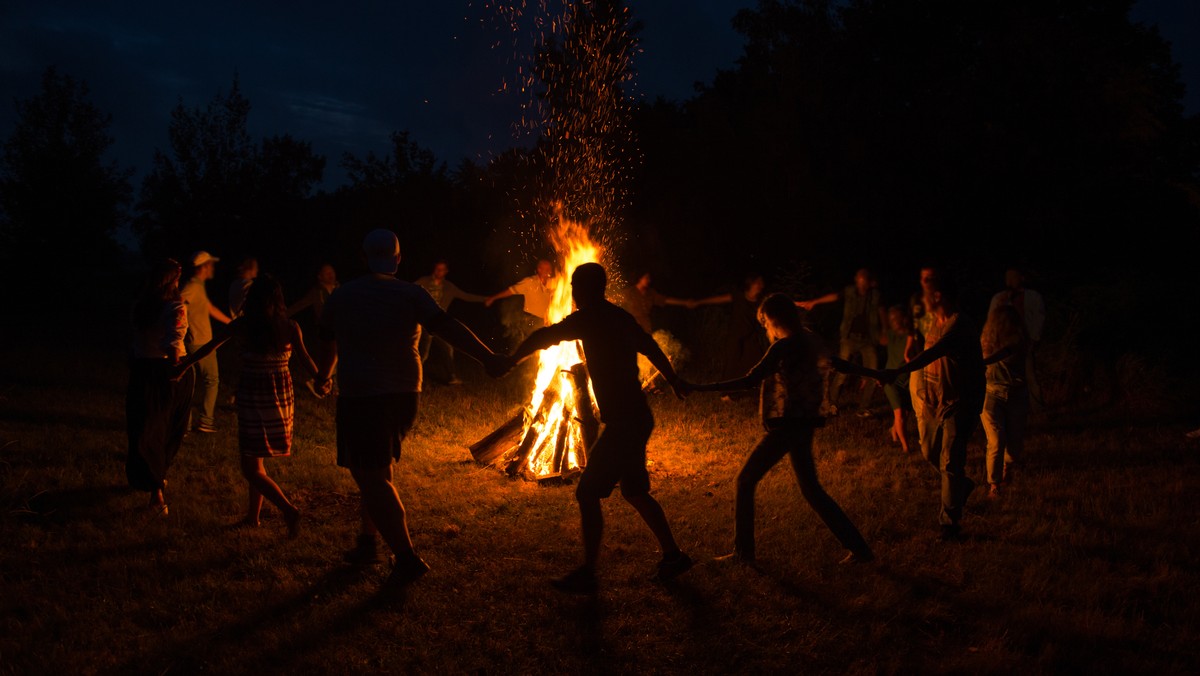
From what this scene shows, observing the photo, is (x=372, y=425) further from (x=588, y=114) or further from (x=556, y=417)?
(x=588, y=114)

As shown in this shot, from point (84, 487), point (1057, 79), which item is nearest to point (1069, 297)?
point (1057, 79)

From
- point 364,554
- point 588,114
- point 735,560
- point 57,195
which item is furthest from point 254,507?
point 57,195

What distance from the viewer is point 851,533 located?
5348 mm

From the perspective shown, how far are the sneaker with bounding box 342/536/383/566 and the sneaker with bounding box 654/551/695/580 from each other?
1.86 metres

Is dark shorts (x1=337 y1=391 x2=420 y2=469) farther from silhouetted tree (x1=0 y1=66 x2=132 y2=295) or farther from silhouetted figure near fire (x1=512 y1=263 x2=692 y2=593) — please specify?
silhouetted tree (x1=0 y1=66 x2=132 y2=295)

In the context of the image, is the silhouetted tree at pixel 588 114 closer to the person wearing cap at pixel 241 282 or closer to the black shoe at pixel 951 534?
the person wearing cap at pixel 241 282

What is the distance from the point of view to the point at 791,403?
5.14 m

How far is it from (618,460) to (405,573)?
1483mm

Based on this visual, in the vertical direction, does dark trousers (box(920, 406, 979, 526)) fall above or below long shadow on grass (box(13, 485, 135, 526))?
above

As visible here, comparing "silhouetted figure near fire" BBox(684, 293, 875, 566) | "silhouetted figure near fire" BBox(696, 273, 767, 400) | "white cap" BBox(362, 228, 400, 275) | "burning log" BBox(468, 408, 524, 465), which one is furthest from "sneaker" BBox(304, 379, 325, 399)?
"silhouetted figure near fire" BBox(696, 273, 767, 400)

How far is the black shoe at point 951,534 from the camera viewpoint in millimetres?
5973

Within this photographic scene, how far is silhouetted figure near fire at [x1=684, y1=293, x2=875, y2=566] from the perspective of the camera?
202 inches

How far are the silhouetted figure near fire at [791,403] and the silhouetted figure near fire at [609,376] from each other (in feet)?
1.42

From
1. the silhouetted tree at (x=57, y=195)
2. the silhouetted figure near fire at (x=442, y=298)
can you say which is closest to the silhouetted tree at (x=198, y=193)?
the silhouetted tree at (x=57, y=195)
